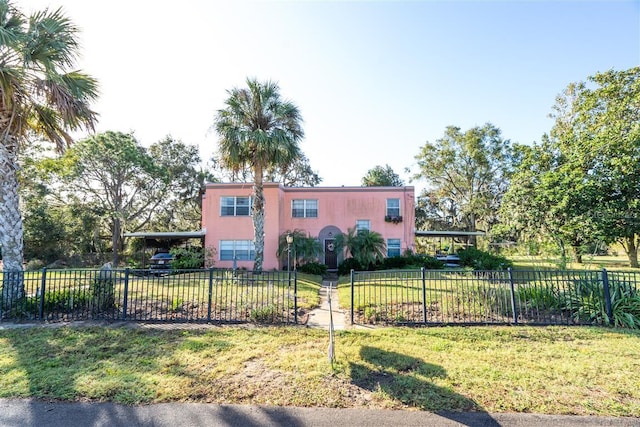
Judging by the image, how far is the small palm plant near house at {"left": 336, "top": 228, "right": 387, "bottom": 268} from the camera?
17016 mm

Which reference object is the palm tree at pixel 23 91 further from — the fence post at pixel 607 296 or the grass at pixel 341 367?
the fence post at pixel 607 296

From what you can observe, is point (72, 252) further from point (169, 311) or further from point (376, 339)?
point (376, 339)

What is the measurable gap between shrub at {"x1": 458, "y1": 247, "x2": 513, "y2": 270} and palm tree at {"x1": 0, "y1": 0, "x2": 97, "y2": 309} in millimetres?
19712

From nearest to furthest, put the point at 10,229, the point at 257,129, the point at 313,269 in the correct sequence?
the point at 10,229 → the point at 257,129 → the point at 313,269

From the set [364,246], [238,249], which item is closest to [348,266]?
[364,246]

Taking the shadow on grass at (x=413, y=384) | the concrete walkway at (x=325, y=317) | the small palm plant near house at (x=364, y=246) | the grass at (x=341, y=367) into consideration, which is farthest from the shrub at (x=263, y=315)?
the small palm plant near house at (x=364, y=246)

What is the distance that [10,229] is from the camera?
302 inches

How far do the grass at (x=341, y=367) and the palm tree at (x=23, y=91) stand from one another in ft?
8.86

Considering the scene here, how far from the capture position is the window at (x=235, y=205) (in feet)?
61.9

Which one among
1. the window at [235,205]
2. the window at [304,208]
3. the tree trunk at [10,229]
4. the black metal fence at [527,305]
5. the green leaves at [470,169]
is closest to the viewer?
the black metal fence at [527,305]

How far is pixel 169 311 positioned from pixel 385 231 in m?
14.2

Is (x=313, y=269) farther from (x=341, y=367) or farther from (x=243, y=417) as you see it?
(x=243, y=417)

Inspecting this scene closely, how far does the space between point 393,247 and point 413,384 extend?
15.6 meters

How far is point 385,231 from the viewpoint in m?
19.3
